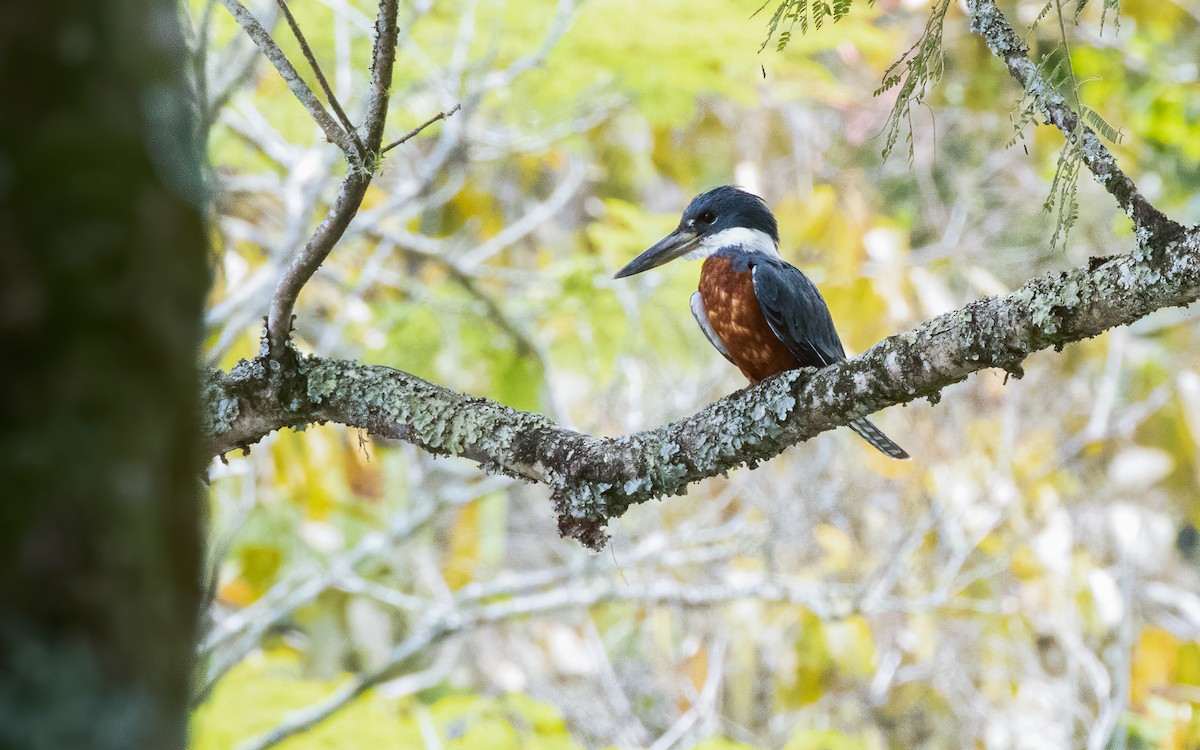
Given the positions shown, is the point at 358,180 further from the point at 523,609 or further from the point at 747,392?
the point at 523,609

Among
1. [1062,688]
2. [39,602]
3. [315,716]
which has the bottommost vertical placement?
[39,602]

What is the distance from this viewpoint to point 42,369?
0.58 metres

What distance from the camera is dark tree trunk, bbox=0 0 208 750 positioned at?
567 mm

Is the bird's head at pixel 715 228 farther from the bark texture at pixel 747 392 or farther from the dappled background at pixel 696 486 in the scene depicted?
the bark texture at pixel 747 392

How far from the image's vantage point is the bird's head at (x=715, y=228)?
11.3 feet

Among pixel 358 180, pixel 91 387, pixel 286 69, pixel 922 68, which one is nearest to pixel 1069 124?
pixel 922 68

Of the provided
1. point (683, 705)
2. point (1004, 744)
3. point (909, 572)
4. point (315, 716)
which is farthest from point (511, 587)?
point (1004, 744)

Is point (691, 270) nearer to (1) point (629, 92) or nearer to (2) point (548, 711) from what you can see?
(1) point (629, 92)

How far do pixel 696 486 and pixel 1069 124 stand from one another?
16.3ft

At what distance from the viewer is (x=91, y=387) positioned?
0.59 m

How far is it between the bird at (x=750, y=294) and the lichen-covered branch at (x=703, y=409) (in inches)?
41.4

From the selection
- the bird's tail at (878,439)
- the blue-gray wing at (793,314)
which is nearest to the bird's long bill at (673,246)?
the blue-gray wing at (793,314)

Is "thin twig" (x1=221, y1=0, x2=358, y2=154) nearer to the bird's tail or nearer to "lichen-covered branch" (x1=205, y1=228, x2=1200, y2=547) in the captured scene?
"lichen-covered branch" (x1=205, y1=228, x2=1200, y2=547)

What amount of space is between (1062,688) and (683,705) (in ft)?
6.52
